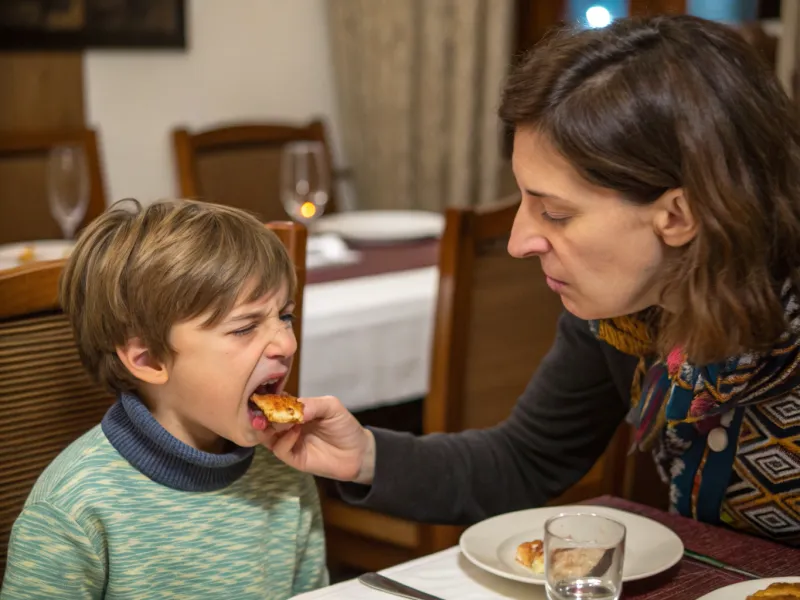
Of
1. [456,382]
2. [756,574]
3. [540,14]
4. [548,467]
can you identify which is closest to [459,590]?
[756,574]

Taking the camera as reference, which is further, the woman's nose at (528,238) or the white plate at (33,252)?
the white plate at (33,252)

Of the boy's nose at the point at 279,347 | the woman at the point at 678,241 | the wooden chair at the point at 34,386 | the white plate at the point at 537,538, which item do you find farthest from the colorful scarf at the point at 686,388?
the wooden chair at the point at 34,386

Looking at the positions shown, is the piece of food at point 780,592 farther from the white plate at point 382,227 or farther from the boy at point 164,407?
the white plate at point 382,227

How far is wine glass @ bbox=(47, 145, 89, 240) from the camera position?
98.4 inches

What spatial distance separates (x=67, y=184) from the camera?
2518 millimetres

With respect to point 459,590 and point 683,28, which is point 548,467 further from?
point 683,28

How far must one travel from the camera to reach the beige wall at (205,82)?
11.5 ft

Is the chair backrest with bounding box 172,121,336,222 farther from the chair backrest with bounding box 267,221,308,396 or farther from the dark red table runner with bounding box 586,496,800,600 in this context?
the dark red table runner with bounding box 586,496,800,600

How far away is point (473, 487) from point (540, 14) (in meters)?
2.51

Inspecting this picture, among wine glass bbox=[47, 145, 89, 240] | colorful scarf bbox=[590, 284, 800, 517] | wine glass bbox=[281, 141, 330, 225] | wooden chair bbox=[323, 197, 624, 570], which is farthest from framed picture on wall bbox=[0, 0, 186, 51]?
colorful scarf bbox=[590, 284, 800, 517]

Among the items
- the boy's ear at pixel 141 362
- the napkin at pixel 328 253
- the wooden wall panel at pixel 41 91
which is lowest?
the napkin at pixel 328 253

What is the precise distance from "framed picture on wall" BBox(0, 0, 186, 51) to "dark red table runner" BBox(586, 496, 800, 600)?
2587 millimetres

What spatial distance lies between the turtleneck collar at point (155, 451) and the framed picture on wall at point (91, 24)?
2.30 metres

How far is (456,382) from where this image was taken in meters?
2.01
